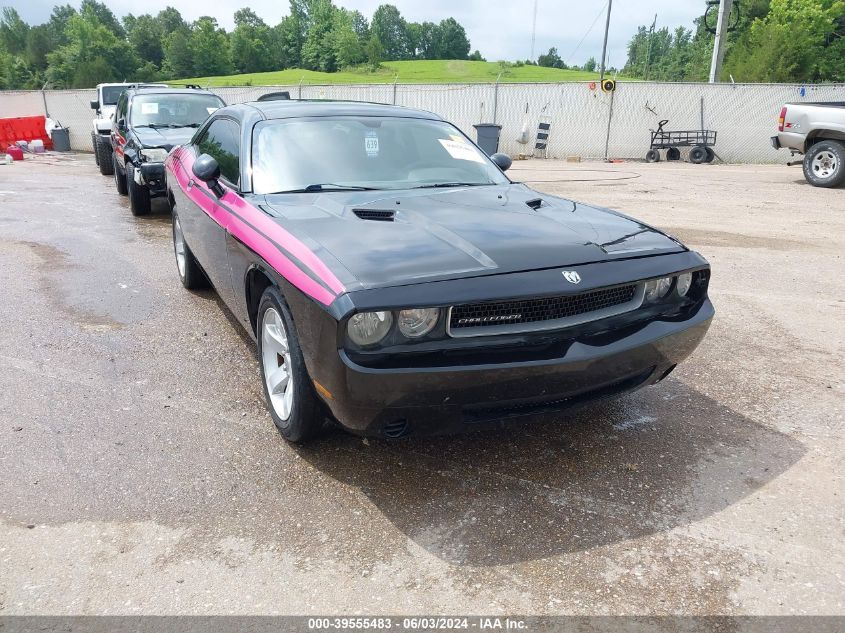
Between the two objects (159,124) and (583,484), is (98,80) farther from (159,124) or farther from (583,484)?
(583,484)

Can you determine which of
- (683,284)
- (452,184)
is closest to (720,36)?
(452,184)

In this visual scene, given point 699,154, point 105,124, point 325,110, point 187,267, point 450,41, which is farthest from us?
point 450,41

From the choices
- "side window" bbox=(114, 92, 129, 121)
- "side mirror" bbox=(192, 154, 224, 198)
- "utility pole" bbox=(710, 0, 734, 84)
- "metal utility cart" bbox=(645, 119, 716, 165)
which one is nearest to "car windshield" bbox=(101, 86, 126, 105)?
"side window" bbox=(114, 92, 129, 121)

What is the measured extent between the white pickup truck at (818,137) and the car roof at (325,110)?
33.2 feet

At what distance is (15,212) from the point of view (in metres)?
9.57

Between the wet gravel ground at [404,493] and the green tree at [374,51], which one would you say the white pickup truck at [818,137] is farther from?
the green tree at [374,51]

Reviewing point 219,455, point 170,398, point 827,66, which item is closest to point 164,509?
point 219,455

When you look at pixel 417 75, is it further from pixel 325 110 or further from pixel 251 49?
pixel 325 110

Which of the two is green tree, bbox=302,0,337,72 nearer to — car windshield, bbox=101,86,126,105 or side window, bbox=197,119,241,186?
car windshield, bbox=101,86,126,105

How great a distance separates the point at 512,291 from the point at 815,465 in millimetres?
1739

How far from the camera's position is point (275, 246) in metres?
2.91

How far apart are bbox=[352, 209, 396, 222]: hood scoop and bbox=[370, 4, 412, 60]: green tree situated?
14494 centimetres

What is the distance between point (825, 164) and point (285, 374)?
41.9 ft

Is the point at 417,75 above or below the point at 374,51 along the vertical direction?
below
